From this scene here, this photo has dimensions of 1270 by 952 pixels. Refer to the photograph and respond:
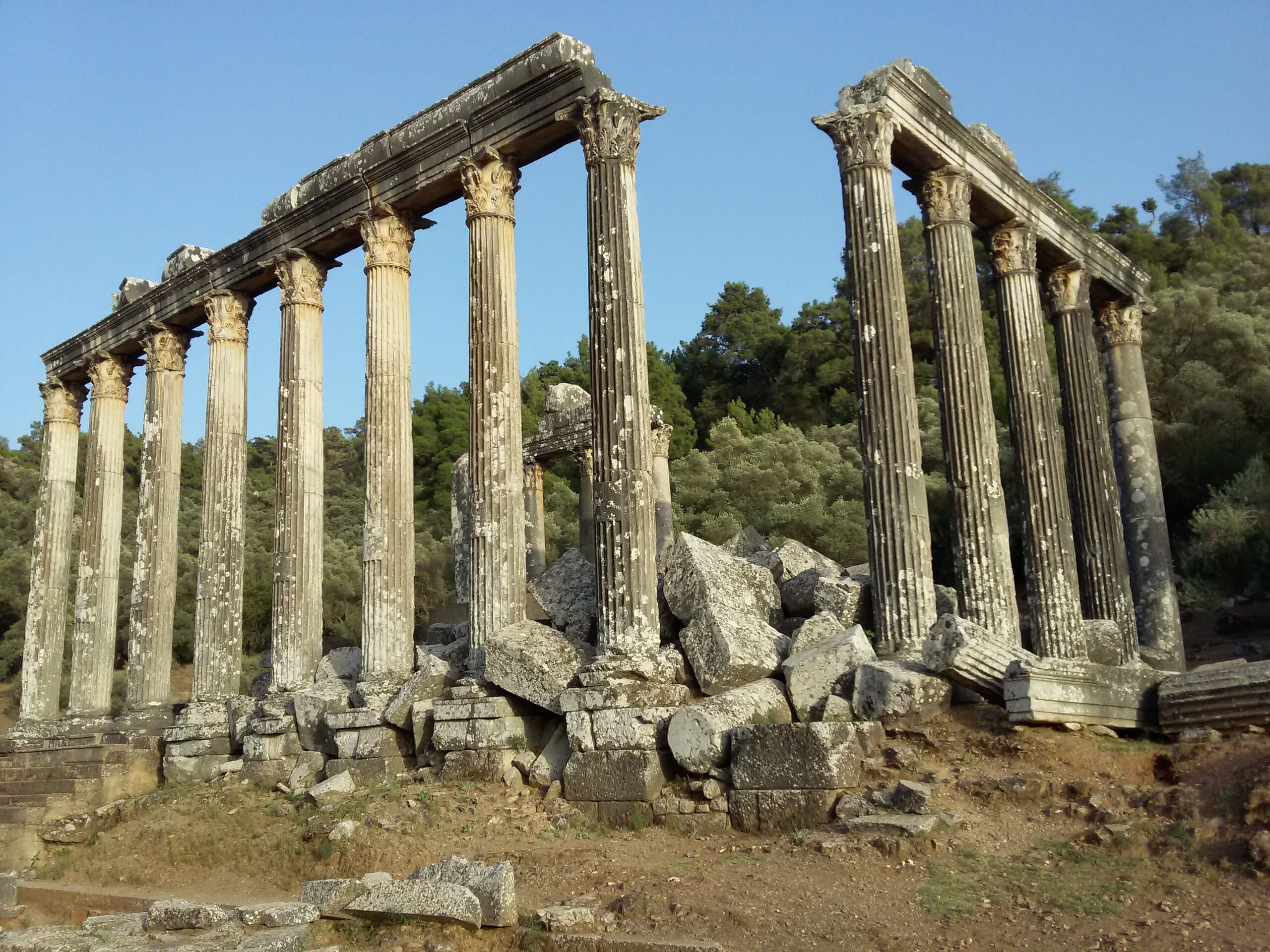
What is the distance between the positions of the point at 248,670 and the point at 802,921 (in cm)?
2549

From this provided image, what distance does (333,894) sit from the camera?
8.16m

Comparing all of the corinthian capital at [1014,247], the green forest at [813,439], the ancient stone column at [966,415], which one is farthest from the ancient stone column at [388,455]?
the green forest at [813,439]

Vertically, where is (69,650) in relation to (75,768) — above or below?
above

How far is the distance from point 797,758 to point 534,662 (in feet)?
12.2

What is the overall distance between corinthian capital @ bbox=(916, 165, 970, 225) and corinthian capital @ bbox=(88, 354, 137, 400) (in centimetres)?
1525

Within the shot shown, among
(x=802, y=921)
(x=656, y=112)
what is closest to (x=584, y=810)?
(x=802, y=921)

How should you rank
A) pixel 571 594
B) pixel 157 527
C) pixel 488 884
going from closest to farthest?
pixel 488 884, pixel 571 594, pixel 157 527

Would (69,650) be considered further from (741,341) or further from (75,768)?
(741,341)

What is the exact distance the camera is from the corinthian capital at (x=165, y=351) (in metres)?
19.8

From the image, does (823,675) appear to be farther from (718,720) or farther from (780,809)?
(780,809)

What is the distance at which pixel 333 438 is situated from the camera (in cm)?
5516

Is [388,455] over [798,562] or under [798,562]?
over

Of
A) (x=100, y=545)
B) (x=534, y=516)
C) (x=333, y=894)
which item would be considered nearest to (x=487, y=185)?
(x=534, y=516)

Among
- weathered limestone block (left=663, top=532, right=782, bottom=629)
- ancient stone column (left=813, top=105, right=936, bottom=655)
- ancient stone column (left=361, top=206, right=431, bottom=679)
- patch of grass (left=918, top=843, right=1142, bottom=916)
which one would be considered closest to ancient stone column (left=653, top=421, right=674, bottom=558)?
ancient stone column (left=361, top=206, right=431, bottom=679)
